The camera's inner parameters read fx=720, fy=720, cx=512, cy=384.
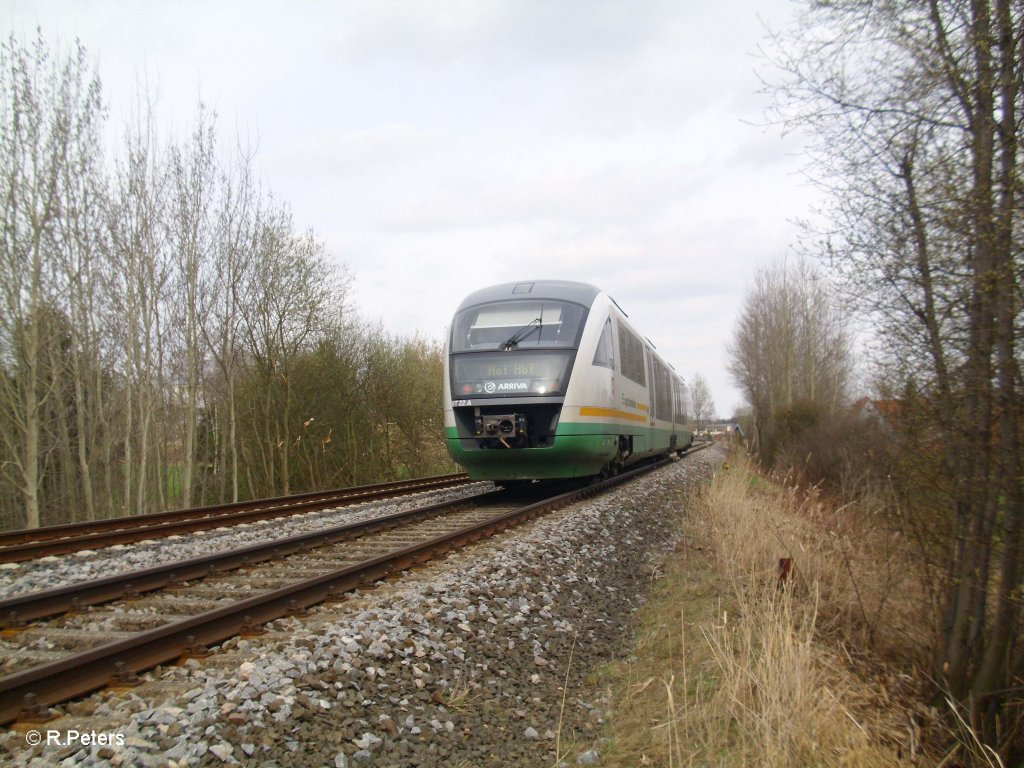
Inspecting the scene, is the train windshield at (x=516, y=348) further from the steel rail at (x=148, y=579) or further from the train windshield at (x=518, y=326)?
the steel rail at (x=148, y=579)

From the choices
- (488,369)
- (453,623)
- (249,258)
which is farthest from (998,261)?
(249,258)

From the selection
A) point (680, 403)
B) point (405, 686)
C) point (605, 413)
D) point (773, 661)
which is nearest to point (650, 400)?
point (605, 413)

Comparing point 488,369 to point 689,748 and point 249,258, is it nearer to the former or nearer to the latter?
point 689,748

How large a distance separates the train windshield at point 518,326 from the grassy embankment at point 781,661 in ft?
12.6

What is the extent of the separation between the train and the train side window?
0.02 metres

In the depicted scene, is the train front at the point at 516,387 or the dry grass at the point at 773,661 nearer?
the dry grass at the point at 773,661

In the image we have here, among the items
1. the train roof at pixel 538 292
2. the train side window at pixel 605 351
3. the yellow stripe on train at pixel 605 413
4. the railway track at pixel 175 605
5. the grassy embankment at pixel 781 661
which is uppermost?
the train roof at pixel 538 292

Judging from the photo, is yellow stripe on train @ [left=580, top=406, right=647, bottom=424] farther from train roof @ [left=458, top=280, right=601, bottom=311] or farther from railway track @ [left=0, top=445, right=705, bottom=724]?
railway track @ [left=0, top=445, right=705, bottom=724]

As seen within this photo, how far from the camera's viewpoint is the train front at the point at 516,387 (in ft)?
33.7

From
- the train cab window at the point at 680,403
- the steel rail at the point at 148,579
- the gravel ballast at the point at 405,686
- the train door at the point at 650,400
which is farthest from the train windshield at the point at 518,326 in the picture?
the train cab window at the point at 680,403

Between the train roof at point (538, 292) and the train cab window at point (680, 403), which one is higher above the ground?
the train roof at point (538, 292)

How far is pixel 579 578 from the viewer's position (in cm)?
671

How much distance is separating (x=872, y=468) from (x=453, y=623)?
4.12m

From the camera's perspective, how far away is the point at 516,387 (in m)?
10.3
